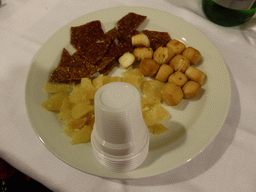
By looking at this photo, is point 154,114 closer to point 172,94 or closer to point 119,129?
point 172,94

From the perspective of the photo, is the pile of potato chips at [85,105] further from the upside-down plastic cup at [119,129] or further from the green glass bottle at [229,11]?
the green glass bottle at [229,11]

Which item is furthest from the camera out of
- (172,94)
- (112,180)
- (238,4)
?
(238,4)

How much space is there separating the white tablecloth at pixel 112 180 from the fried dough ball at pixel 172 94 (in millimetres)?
195

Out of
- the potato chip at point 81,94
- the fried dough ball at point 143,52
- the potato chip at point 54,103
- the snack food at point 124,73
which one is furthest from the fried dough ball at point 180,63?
the potato chip at point 54,103

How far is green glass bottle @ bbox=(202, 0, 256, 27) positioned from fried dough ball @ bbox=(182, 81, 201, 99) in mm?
403

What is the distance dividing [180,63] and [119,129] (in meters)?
0.47

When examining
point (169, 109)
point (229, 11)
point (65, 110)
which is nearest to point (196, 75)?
point (169, 109)

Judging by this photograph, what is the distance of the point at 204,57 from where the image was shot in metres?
0.83

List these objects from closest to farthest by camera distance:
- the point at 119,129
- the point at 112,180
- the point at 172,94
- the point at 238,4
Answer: the point at 119,129 → the point at 112,180 → the point at 172,94 → the point at 238,4

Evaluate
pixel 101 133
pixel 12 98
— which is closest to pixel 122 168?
pixel 101 133

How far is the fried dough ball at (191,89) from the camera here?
2.43 feet

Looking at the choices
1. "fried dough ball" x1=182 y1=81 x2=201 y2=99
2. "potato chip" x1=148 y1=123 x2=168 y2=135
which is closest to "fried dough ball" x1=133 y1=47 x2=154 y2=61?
"fried dough ball" x1=182 y1=81 x2=201 y2=99

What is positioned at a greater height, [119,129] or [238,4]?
[238,4]

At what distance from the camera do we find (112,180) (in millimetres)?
628
